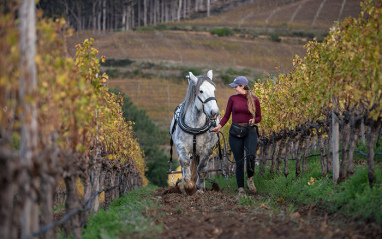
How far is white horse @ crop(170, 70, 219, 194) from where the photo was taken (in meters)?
9.85

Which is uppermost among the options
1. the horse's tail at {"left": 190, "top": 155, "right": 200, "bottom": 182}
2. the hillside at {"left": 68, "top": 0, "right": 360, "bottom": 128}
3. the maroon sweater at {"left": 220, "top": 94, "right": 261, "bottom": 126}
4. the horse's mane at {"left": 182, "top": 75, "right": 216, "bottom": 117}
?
the hillside at {"left": 68, "top": 0, "right": 360, "bottom": 128}

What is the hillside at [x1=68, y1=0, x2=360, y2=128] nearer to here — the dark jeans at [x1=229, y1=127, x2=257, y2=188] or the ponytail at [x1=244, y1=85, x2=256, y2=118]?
the dark jeans at [x1=229, y1=127, x2=257, y2=188]

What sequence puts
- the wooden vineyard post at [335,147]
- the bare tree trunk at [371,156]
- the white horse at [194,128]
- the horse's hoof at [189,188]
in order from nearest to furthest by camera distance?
the bare tree trunk at [371,156]
the wooden vineyard post at [335,147]
the white horse at [194,128]
the horse's hoof at [189,188]

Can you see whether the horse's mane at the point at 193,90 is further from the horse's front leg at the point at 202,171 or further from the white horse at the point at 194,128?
the horse's front leg at the point at 202,171

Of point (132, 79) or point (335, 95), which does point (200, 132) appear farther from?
point (132, 79)

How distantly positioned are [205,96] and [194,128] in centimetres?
97

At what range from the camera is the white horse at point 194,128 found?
985 centimetres

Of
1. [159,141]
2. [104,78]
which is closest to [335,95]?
[104,78]

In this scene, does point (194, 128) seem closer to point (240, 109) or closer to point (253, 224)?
point (240, 109)

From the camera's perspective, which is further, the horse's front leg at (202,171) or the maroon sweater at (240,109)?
the horse's front leg at (202,171)

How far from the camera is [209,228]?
18.2ft

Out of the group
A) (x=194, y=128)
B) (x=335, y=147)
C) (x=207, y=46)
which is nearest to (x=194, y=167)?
(x=194, y=128)

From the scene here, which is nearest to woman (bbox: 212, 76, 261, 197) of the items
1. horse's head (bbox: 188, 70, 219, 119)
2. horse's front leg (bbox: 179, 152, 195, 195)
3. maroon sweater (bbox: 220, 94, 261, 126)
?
maroon sweater (bbox: 220, 94, 261, 126)

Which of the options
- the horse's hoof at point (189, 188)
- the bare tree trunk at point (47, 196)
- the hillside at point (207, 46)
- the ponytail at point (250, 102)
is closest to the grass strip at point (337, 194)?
the horse's hoof at point (189, 188)
